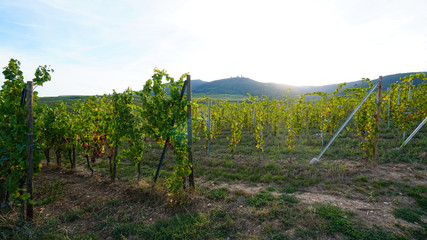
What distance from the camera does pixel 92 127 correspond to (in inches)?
248

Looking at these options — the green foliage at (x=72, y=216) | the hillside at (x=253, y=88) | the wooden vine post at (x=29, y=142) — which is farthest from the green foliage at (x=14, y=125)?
the hillside at (x=253, y=88)

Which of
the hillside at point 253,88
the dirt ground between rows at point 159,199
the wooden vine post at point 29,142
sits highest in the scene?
the hillside at point 253,88

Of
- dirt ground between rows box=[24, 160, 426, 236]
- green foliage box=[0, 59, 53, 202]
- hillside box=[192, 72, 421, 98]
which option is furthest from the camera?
hillside box=[192, 72, 421, 98]

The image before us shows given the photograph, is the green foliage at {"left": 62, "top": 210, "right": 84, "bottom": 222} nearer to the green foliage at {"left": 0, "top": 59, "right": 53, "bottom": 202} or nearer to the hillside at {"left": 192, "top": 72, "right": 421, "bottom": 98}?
the green foliage at {"left": 0, "top": 59, "right": 53, "bottom": 202}

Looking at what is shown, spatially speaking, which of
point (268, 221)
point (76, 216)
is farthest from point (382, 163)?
point (76, 216)

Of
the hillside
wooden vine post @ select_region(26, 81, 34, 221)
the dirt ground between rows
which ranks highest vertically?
the hillside

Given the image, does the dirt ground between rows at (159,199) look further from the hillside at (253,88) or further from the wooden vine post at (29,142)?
the hillside at (253,88)

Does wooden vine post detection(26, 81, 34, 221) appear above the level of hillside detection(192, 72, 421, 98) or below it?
below

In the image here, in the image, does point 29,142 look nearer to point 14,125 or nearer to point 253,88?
point 14,125

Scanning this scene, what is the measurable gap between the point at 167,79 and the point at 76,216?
3.68 m

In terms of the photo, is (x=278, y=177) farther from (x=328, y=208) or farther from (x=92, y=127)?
(x=92, y=127)

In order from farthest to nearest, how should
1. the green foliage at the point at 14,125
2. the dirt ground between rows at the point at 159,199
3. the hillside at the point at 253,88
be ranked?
1. the hillside at the point at 253,88
2. the dirt ground between rows at the point at 159,199
3. the green foliage at the point at 14,125

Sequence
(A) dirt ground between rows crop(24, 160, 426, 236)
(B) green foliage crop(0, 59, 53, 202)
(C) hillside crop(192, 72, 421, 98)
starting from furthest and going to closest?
(C) hillside crop(192, 72, 421, 98), (A) dirt ground between rows crop(24, 160, 426, 236), (B) green foliage crop(0, 59, 53, 202)

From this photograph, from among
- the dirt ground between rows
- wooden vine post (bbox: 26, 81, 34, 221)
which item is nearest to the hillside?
the dirt ground between rows
